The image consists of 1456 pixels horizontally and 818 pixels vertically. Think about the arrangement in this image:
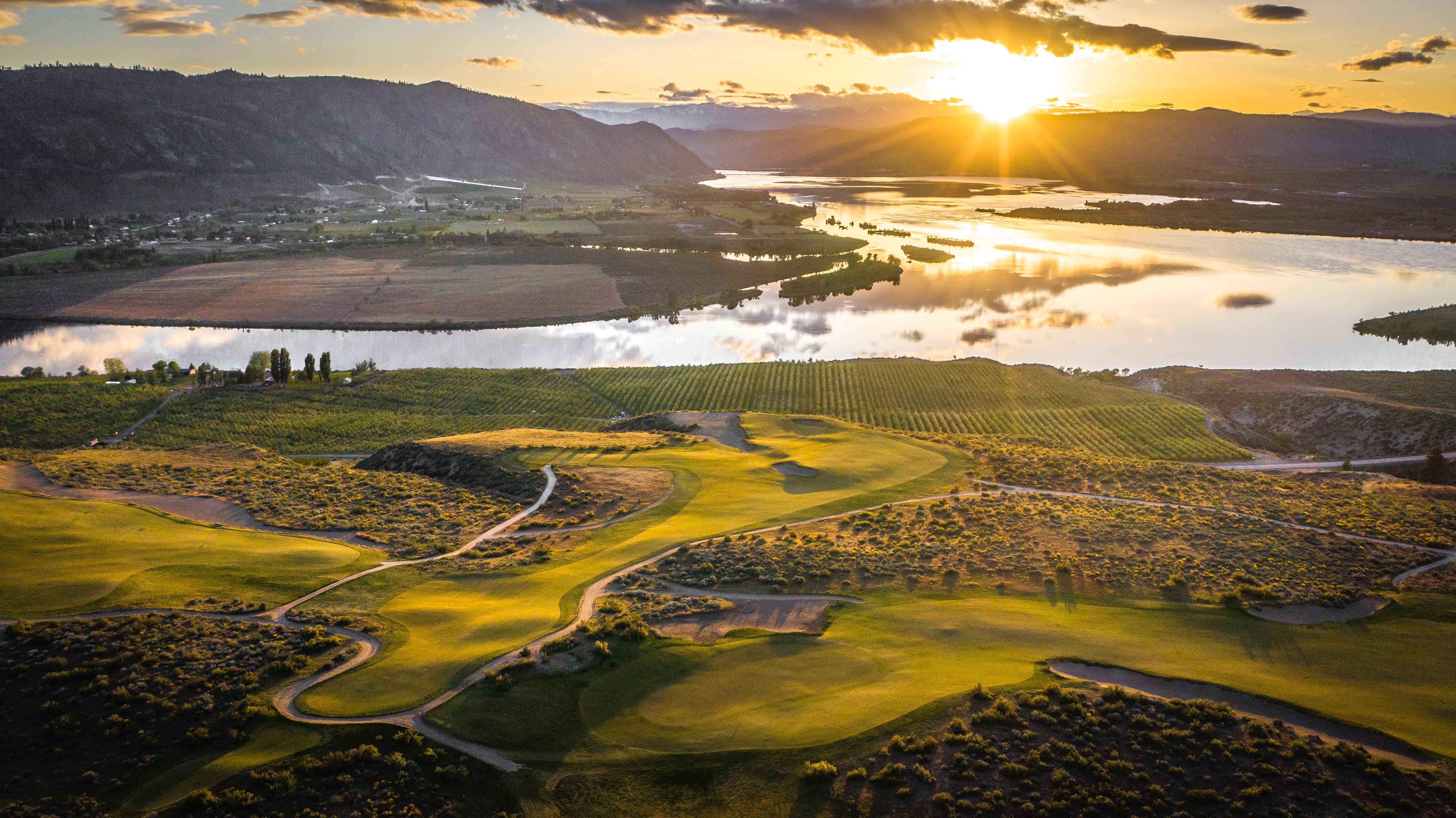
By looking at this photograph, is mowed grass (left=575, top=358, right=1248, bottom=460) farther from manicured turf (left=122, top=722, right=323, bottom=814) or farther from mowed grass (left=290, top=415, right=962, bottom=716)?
manicured turf (left=122, top=722, right=323, bottom=814)

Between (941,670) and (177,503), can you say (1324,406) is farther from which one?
(177,503)

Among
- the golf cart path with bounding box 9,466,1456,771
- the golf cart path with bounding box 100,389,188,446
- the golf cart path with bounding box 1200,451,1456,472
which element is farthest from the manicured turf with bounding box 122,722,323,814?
the golf cart path with bounding box 1200,451,1456,472

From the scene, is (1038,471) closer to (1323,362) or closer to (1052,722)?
(1052,722)

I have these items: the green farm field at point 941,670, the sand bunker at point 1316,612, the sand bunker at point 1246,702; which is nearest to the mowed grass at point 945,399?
the sand bunker at point 1316,612

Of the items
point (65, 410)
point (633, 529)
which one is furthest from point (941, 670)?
point (65, 410)

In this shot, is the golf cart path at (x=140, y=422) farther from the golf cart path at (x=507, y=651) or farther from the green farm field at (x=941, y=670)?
the green farm field at (x=941, y=670)

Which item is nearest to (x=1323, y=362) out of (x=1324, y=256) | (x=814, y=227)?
(x=1324, y=256)
